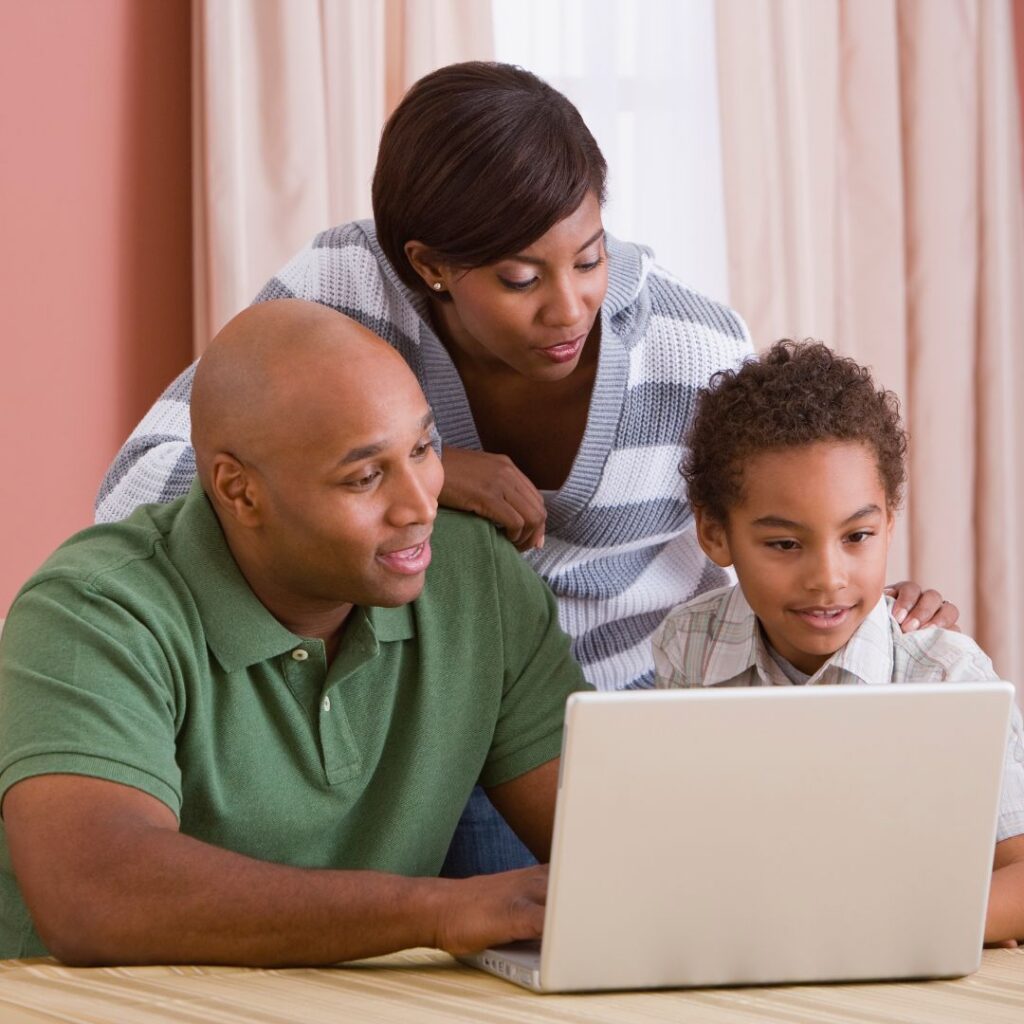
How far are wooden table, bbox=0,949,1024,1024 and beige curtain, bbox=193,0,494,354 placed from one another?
1.76 m

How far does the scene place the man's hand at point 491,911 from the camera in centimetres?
116

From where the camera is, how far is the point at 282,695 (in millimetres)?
1474

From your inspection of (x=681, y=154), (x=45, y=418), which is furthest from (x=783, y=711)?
(x=681, y=154)

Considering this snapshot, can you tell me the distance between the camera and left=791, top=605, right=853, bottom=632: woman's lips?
5.23 ft

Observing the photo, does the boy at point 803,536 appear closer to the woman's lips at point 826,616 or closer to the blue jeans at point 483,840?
the woman's lips at point 826,616

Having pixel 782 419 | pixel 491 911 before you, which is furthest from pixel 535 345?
pixel 491 911

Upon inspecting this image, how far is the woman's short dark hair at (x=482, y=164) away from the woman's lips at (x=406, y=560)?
340 mm

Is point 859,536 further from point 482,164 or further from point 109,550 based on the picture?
point 109,550

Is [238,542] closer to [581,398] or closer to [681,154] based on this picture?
[581,398]

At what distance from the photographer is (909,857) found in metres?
1.10

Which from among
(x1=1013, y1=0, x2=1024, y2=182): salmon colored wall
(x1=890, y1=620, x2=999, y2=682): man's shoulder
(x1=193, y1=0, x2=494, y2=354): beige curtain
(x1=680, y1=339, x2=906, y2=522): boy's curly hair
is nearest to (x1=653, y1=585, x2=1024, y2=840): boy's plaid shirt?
(x1=890, y1=620, x2=999, y2=682): man's shoulder

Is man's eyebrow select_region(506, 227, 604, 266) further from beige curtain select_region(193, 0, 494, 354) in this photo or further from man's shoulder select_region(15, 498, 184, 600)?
beige curtain select_region(193, 0, 494, 354)

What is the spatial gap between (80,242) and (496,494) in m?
1.30

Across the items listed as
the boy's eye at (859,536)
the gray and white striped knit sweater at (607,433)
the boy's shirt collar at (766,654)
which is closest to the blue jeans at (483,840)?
the gray and white striped knit sweater at (607,433)
